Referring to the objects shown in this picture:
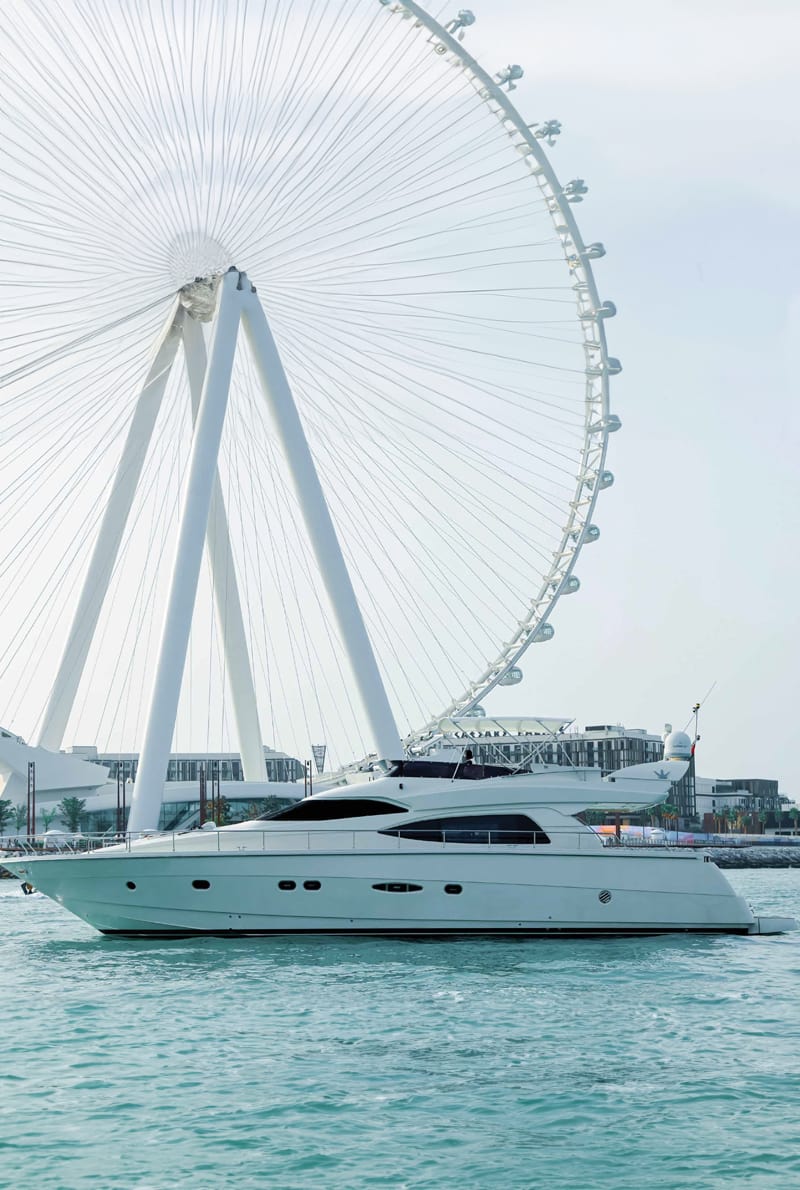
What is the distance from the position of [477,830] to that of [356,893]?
282 centimetres

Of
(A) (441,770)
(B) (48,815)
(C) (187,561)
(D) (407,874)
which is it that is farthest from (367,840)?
(B) (48,815)

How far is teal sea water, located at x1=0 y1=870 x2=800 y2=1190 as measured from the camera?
39.0 ft

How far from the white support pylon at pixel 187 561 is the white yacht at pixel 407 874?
4.60 metres

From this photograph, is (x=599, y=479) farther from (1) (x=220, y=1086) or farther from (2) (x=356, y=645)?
(1) (x=220, y=1086)

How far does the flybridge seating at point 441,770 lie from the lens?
2886 centimetres

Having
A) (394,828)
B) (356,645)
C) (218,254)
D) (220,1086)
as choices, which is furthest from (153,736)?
(220,1086)

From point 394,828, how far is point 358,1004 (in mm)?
7475

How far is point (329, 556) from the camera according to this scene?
36281 millimetres

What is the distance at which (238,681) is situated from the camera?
140 feet

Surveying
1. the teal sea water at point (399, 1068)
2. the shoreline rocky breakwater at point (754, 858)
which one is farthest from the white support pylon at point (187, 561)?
the shoreline rocky breakwater at point (754, 858)

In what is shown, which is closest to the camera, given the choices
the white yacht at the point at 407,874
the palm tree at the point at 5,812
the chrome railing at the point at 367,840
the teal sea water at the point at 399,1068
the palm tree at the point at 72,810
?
the teal sea water at the point at 399,1068

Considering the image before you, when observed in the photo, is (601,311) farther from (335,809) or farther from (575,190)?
(335,809)

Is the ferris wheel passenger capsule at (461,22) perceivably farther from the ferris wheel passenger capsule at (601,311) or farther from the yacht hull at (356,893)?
the yacht hull at (356,893)

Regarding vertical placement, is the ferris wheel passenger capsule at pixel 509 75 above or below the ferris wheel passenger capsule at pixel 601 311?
above
